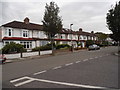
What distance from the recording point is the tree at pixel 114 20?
65.9 feet

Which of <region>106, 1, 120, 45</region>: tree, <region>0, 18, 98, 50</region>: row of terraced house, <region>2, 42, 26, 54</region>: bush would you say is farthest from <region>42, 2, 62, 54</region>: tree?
<region>106, 1, 120, 45</region>: tree

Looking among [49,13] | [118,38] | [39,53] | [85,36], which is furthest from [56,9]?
[85,36]

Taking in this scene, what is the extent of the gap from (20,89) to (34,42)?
26914 millimetres

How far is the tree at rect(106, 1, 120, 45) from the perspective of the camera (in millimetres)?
20073

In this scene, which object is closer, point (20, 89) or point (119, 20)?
point (20, 89)

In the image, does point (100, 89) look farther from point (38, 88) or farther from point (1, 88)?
point (1, 88)

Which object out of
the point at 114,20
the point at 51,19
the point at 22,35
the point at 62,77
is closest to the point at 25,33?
the point at 22,35

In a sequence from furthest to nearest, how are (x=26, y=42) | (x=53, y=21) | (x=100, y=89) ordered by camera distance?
(x=26, y=42)
(x=53, y=21)
(x=100, y=89)

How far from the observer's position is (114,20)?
66.8 ft

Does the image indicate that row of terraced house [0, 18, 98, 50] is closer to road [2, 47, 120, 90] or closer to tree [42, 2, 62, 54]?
tree [42, 2, 62, 54]

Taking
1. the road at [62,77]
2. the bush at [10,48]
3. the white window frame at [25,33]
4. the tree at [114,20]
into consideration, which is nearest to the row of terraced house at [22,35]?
the white window frame at [25,33]

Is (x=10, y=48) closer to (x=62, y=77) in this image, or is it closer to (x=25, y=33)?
(x=25, y=33)

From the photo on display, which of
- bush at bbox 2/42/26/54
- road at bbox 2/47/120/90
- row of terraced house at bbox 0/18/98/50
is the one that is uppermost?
row of terraced house at bbox 0/18/98/50

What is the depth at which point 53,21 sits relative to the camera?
21.0m
